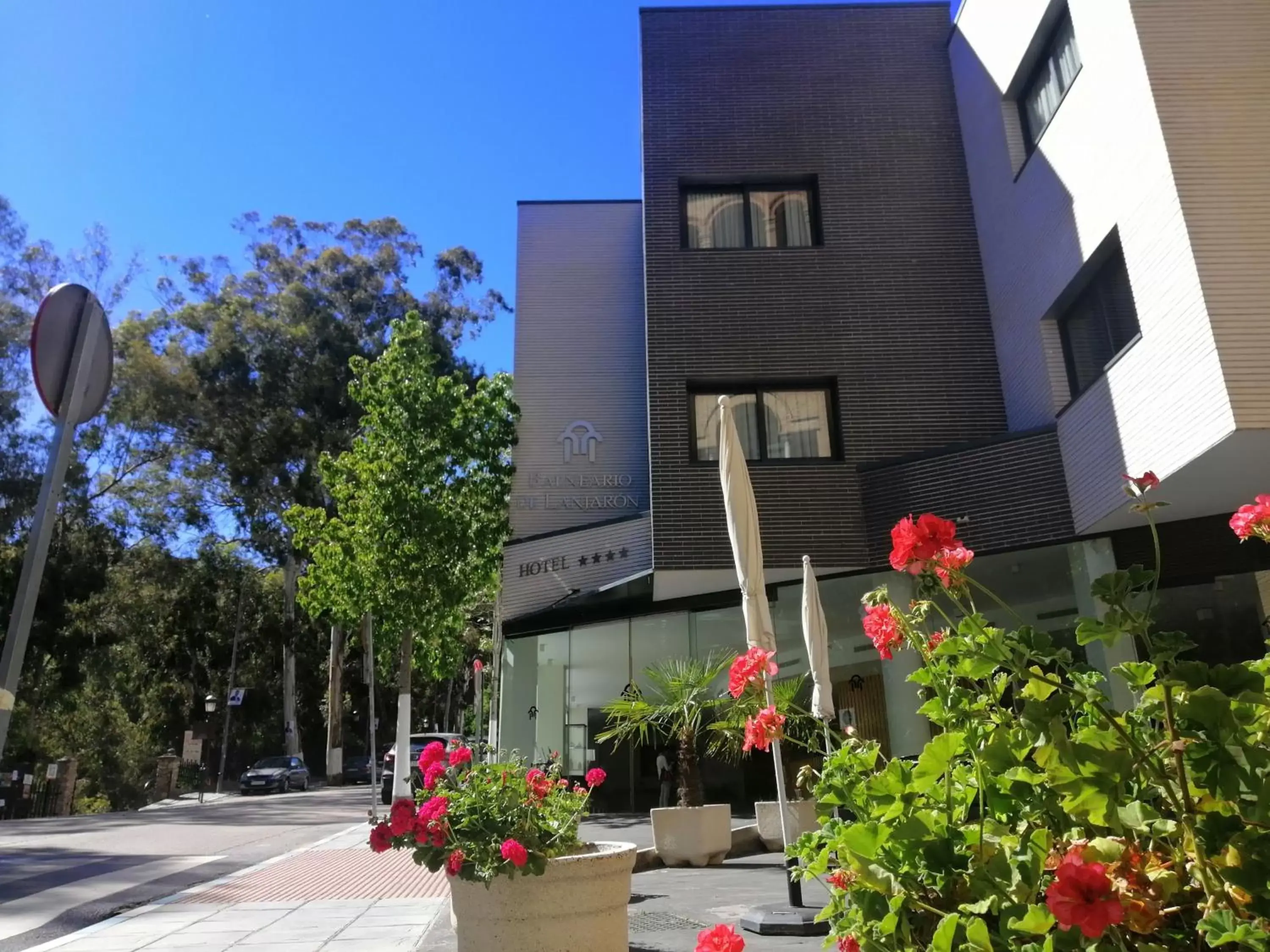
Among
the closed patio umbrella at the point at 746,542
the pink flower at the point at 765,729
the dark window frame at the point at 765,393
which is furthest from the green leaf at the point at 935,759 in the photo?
the dark window frame at the point at 765,393

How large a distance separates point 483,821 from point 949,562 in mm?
3050

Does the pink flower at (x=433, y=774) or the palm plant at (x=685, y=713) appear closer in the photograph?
the pink flower at (x=433, y=774)

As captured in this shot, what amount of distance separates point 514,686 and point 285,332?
19.5m

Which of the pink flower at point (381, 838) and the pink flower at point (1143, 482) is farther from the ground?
the pink flower at point (1143, 482)

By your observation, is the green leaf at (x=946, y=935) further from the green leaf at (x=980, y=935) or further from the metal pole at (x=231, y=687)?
the metal pole at (x=231, y=687)

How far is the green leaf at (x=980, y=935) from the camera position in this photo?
1.55 metres

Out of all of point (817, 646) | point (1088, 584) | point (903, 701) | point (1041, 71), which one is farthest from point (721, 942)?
point (1041, 71)

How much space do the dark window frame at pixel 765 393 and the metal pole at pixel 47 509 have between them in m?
10.6

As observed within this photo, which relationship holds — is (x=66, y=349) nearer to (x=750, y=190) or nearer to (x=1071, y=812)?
(x=1071, y=812)

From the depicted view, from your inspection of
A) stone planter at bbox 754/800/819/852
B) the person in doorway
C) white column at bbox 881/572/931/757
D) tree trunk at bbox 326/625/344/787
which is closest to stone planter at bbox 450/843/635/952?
stone planter at bbox 754/800/819/852

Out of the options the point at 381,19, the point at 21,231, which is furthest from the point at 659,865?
the point at 21,231

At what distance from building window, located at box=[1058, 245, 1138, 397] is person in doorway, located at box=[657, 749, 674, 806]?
340 inches

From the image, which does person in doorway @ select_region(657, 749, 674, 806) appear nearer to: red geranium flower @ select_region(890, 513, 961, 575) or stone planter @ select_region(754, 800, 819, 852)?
stone planter @ select_region(754, 800, 819, 852)

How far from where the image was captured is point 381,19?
37.3 ft
